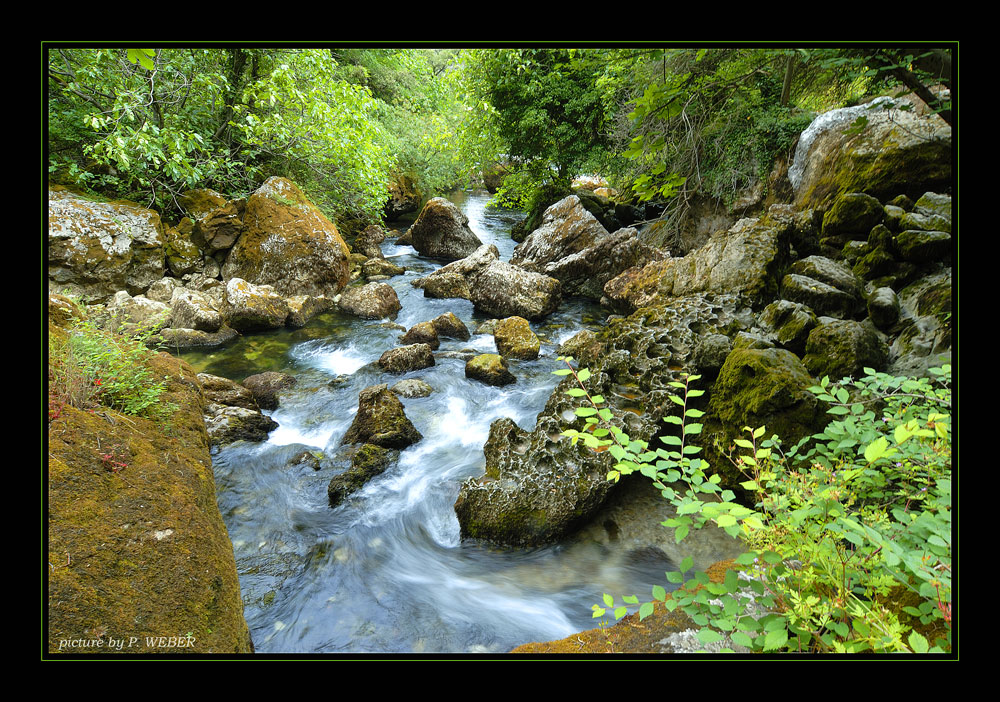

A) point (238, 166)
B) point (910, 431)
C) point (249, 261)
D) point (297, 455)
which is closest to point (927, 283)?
point (910, 431)

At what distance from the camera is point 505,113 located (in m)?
14.5

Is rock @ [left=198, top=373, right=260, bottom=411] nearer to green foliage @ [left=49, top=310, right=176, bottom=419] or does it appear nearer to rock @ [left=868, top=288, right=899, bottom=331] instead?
green foliage @ [left=49, top=310, right=176, bottom=419]

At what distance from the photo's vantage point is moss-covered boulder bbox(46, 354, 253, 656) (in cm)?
182

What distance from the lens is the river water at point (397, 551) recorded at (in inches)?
143

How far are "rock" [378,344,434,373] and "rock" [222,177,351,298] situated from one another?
383 centimetres

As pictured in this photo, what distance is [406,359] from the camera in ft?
26.4

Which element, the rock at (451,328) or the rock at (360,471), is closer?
the rock at (360,471)

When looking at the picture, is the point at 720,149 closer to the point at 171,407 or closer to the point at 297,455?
the point at 297,455

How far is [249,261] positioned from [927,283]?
1155 centimetres

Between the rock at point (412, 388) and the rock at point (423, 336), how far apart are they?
1.58 metres

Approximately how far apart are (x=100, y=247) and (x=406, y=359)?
6.47m

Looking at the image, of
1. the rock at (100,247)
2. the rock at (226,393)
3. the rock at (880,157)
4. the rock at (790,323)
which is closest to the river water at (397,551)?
the rock at (226,393)

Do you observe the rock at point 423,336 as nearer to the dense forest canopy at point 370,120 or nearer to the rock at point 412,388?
the rock at point 412,388

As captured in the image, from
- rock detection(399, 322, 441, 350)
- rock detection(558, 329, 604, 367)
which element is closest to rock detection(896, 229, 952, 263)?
rock detection(558, 329, 604, 367)
